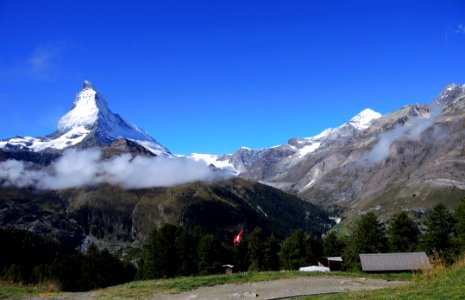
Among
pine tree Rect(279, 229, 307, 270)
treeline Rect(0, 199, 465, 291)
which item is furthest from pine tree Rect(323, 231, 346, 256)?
pine tree Rect(279, 229, 307, 270)

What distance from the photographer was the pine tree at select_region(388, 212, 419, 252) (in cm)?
9464

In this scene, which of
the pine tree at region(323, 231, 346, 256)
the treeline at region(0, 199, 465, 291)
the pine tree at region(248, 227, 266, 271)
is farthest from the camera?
the pine tree at region(323, 231, 346, 256)

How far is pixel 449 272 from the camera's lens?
30141 millimetres

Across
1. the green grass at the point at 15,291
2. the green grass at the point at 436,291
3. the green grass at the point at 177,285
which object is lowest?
the green grass at the point at 436,291

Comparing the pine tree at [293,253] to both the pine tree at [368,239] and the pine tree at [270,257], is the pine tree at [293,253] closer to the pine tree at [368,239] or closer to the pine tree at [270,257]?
the pine tree at [270,257]

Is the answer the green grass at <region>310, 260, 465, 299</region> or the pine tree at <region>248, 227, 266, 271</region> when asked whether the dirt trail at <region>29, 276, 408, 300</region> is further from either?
the pine tree at <region>248, 227, 266, 271</region>

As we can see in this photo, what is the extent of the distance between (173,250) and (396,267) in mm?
51924

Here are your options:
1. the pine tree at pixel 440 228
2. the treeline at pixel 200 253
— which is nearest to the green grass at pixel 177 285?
the pine tree at pixel 440 228

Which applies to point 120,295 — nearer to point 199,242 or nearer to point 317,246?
point 199,242

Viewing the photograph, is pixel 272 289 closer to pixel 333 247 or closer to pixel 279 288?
pixel 279 288

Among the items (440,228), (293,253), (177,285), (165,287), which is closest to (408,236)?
(440,228)

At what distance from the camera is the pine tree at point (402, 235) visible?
311 ft

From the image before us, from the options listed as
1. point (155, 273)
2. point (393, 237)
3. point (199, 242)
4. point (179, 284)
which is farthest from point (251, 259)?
point (179, 284)

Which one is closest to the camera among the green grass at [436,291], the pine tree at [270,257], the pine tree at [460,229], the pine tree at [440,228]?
the green grass at [436,291]
